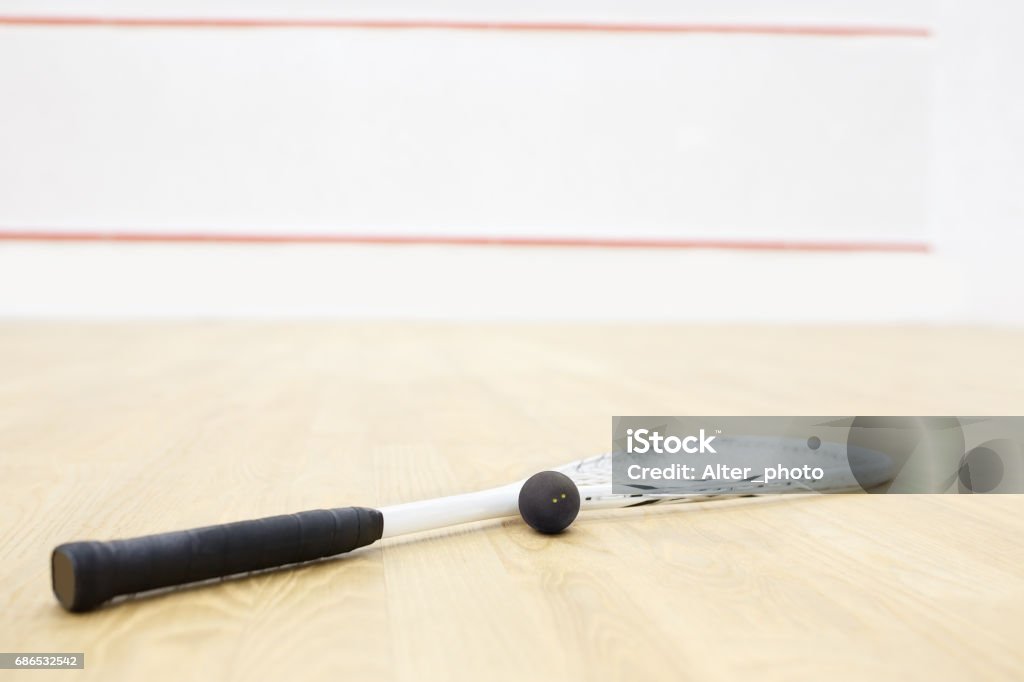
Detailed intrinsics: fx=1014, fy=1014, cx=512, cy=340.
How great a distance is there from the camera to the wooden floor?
1.62 ft

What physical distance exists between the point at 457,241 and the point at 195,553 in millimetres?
3282

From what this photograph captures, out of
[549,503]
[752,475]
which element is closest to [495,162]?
[752,475]

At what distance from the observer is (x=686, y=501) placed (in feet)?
2.72

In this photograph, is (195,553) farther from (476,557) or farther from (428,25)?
(428,25)

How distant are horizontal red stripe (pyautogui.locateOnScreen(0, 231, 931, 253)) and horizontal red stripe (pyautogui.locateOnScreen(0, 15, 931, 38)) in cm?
76

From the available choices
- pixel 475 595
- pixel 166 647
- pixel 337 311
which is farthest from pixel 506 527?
pixel 337 311

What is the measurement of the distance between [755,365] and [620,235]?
1723 millimetres

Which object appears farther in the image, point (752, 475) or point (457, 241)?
point (457, 241)

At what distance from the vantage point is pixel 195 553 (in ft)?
1.83

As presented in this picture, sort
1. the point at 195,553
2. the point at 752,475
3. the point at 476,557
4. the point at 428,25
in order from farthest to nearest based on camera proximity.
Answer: the point at 428,25 → the point at 752,475 → the point at 476,557 → the point at 195,553

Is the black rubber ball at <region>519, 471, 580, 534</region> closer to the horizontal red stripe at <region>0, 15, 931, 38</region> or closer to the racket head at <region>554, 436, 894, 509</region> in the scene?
the racket head at <region>554, 436, 894, 509</region>

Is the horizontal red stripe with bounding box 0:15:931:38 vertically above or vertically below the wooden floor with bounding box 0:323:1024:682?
above

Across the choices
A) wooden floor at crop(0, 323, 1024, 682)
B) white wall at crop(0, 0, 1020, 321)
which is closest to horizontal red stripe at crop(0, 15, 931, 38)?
white wall at crop(0, 0, 1020, 321)

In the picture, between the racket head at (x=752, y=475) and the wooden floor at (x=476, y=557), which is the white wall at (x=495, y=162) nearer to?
the wooden floor at (x=476, y=557)
